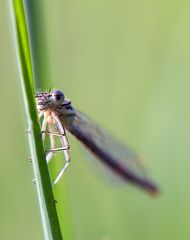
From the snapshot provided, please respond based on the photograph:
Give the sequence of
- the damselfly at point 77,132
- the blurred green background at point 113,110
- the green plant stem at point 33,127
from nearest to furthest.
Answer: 1. the green plant stem at point 33,127
2. the damselfly at point 77,132
3. the blurred green background at point 113,110

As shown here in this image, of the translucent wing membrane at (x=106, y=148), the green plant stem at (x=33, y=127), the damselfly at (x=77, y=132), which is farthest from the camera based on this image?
the damselfly at (x=77, y=132)

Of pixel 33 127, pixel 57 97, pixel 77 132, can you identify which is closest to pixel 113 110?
pixel 77 132

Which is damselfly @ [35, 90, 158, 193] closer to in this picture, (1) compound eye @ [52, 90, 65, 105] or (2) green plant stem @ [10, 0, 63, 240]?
(1) compound eye @ [52, 90, 65, 105]

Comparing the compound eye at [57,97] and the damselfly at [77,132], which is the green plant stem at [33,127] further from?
the compound eye at [57,97]

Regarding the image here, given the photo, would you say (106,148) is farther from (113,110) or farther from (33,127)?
(33,127)

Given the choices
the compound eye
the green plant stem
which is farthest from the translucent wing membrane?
the green plant stem

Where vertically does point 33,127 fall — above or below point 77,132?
above

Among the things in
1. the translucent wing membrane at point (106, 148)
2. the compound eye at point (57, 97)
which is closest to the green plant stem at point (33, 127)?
the translucent wing membrane at point (106, 148)
